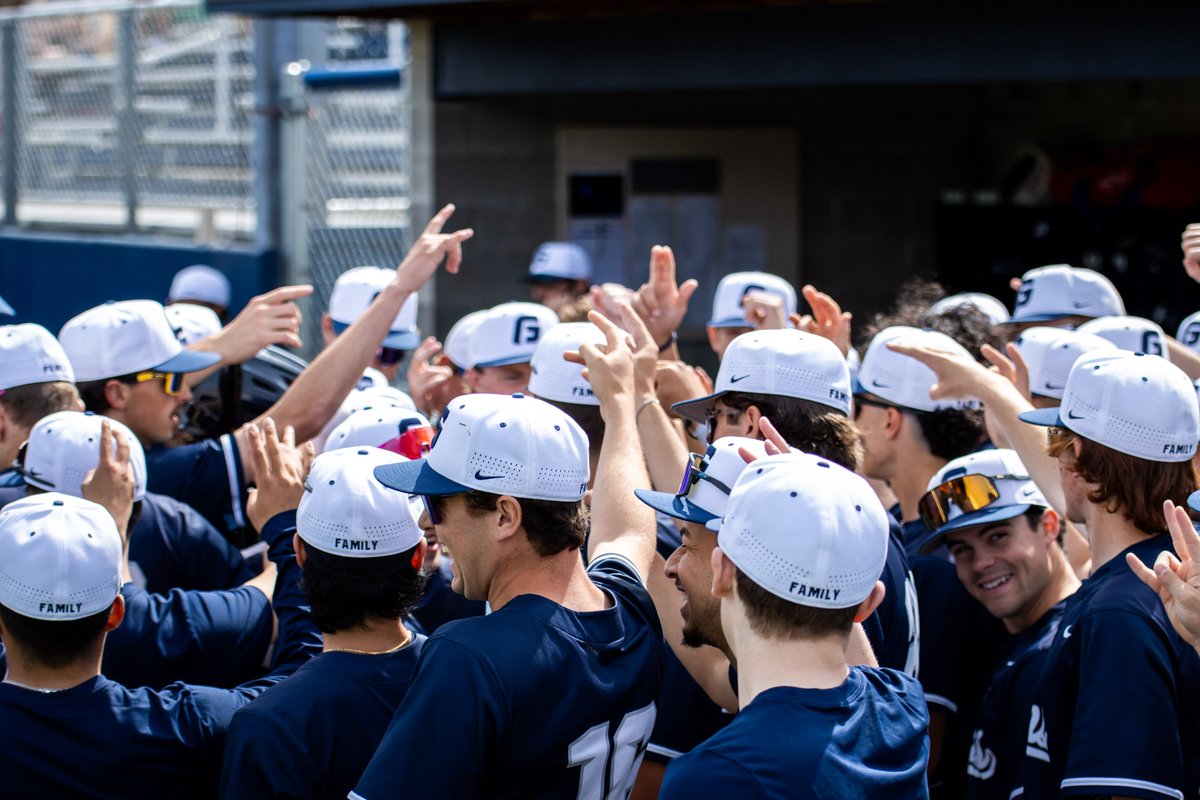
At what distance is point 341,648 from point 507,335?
2.59 metres

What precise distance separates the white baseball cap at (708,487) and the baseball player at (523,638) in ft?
0.65

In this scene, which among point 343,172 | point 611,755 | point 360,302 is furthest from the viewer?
point 343,172

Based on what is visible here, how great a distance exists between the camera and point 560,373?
4.25 metres

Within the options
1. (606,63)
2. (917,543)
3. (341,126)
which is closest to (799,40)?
(606,63)

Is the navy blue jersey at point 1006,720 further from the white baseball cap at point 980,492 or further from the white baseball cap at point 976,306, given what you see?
the white baseball cap at point 976,306

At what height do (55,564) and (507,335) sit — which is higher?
(507,335)

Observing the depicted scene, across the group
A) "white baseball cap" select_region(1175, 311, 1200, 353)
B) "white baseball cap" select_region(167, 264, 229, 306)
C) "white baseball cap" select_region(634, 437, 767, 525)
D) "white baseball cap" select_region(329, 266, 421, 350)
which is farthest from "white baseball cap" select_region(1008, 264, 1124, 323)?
"white baseball cap" select_region(167, 264, 229, 306)

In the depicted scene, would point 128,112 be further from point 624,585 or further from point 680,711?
point 624,585

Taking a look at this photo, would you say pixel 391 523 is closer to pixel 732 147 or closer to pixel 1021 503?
pixel 1021 503

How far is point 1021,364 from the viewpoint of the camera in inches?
173

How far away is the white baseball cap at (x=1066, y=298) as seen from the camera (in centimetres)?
604

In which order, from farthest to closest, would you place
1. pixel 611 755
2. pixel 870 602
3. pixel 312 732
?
pixel 312 732, pixel 611 755, pixel 870 602

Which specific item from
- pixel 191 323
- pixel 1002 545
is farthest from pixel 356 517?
pixel 191 323

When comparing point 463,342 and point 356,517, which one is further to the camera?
point 463,342
